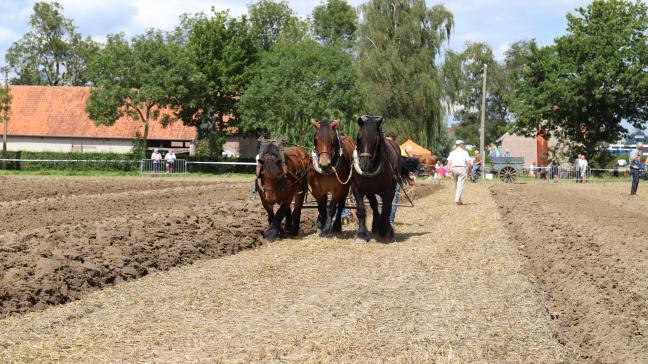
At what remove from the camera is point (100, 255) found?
10.9 metres

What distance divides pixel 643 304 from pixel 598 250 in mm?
4255

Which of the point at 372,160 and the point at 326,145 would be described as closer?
the point at 372,160

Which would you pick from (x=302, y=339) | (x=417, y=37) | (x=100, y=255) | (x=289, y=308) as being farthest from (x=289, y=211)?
(x=417, y=37)

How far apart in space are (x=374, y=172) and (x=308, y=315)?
6.29 metres

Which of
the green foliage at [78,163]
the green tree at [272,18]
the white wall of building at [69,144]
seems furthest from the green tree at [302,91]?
the green tree at [272,18]

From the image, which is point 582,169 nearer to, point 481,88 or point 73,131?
point 73,131

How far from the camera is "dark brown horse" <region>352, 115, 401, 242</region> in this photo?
1398cm

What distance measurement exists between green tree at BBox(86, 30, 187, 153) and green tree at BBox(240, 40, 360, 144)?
6053 mm

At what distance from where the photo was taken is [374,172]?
1412 centimetres

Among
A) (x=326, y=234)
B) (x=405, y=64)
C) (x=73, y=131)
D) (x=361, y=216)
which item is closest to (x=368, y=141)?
(x=361, y=216)

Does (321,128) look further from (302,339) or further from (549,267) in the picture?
(302,339)

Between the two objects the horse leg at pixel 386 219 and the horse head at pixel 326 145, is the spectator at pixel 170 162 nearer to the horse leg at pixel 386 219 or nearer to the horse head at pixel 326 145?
the horse leg at pixel 386 219

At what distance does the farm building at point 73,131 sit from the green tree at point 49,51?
18013mm

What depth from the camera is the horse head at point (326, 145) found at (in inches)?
555
